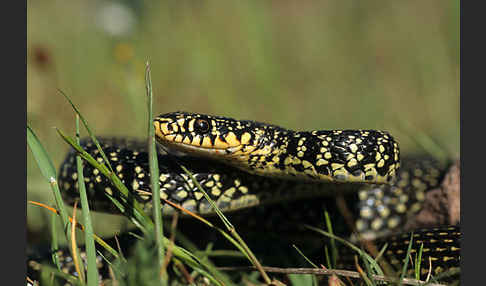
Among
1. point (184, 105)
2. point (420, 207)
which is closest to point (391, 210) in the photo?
point (420, 207)

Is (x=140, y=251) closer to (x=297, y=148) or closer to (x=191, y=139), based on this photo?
(x=191, y=139)

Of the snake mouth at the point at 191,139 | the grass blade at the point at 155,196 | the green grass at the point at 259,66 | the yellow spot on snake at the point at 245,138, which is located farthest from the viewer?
the green grass at the point at 259,66

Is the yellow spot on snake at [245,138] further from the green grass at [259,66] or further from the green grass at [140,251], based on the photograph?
the green grass at [259,66]

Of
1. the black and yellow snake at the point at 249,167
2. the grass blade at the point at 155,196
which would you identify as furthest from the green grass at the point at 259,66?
the grass blade at the point at 155,196

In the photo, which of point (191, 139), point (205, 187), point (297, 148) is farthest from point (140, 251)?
point (297, 148)

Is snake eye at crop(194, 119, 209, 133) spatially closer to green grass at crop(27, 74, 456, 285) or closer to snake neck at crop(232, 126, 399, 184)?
snake neck at crop(232, 126, 399, 184)

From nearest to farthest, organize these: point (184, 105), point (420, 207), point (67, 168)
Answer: point (67, 168) < point (420, 207) < point (184, 105)

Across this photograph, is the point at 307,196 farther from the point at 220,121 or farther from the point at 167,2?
the point at 167,2

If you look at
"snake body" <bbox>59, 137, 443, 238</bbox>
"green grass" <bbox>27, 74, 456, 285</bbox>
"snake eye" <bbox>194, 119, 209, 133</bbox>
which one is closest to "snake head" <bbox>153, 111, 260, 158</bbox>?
"snake eye" <bbox>194, 119, 209, 133</bbox>
